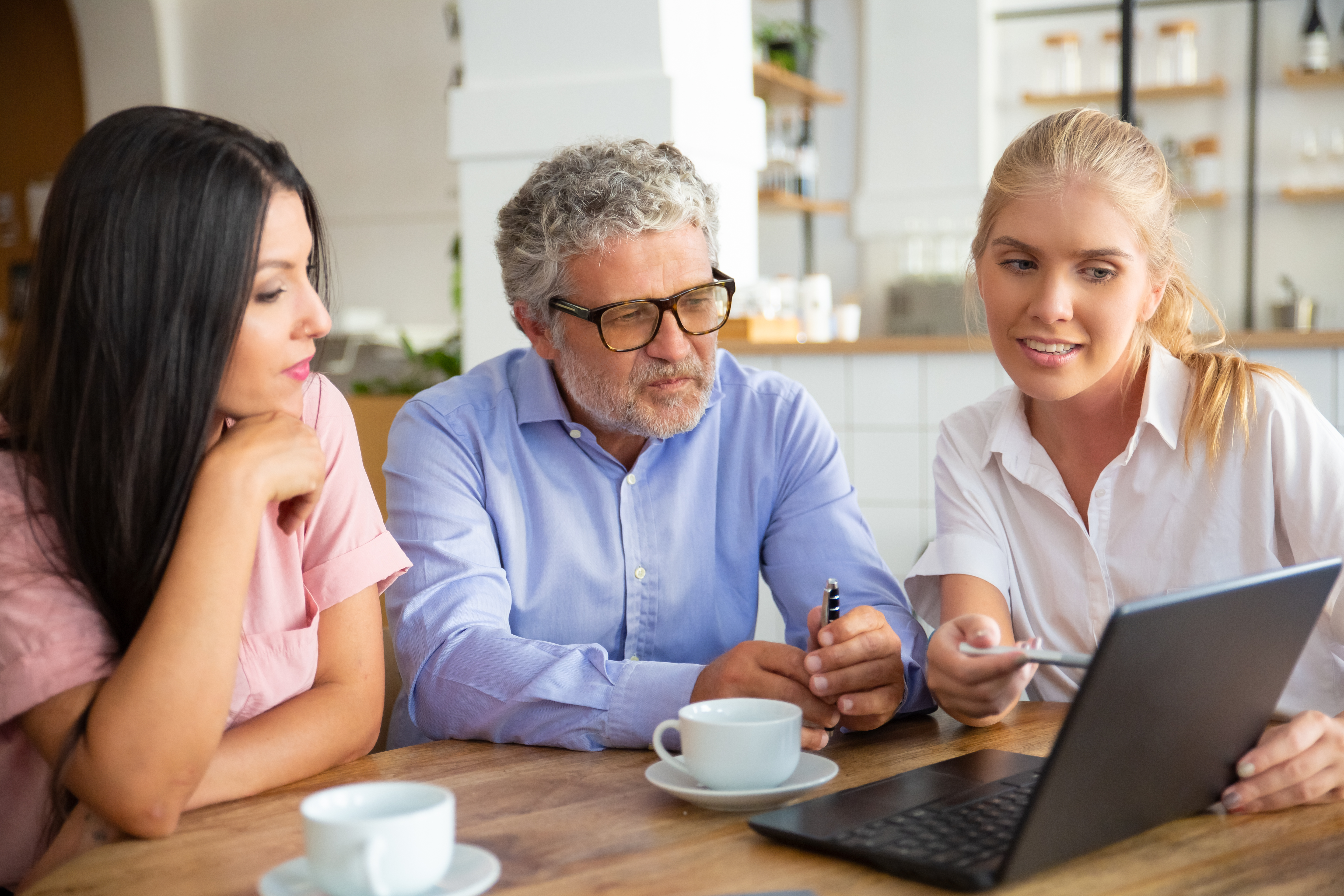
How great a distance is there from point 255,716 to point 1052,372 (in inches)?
35.2

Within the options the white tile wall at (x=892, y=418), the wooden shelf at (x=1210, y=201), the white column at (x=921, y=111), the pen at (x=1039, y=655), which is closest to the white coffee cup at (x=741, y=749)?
the pen at (x=1039, y=655)

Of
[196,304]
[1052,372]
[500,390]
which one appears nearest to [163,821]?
[196,304]

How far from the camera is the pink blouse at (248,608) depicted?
0.93 metres

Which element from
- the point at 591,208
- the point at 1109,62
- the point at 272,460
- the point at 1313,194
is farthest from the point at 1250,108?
the point at 272,460

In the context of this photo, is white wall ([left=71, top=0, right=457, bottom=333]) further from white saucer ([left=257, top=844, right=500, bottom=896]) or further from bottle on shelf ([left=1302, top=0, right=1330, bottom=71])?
white saucer ([left=257, top=844, right=500, bottom=896])

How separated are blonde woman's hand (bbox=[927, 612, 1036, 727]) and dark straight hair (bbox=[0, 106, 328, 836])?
2.20 ft

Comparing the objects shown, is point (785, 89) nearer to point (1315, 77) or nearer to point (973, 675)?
point (1315, 77)

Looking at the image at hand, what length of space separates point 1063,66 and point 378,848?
639 cm

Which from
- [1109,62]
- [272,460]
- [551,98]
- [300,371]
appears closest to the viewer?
[272,460]

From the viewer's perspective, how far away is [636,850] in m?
0.84

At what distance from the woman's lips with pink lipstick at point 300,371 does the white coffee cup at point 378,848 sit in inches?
18.9

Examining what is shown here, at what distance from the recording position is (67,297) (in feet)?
3.24

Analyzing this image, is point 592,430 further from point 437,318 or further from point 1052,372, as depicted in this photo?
point 437,318

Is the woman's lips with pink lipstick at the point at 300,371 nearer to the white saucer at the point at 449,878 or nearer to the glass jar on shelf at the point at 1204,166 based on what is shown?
the white saucer at the point at 449,878
